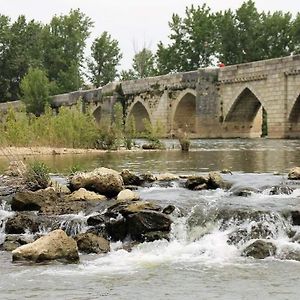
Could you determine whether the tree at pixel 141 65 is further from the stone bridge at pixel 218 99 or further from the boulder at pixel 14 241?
the boulder at pixel 14 241

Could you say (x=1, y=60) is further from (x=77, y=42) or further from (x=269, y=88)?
(x=269, y=88)

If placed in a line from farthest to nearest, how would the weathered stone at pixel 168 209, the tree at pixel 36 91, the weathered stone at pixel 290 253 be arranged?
the tree at pixel 36 91 → the weathered stone at pixel 168 209 → the weathered stone at pixel 290 253

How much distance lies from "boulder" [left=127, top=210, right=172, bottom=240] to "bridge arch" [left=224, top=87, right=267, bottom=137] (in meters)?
29.3

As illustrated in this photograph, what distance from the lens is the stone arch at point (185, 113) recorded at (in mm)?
43234

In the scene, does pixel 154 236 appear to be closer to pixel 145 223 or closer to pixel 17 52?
pixel 145 223

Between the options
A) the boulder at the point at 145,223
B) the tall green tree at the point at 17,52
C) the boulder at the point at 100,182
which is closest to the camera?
the boulder at the point at 145,223

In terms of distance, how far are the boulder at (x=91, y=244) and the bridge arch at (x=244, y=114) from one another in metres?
30.0

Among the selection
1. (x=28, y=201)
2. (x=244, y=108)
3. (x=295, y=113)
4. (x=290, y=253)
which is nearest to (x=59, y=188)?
(x=28, y=201)

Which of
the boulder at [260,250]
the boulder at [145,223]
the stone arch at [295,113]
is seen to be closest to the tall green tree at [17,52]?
the stone arch at [295,113]

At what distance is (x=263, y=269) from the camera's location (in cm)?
748

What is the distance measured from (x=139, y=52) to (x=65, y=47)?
47.6 feet

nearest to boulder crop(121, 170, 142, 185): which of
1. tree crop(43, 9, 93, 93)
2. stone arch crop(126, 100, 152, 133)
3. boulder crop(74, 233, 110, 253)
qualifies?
boulder crop(74, 233, 110, 253)

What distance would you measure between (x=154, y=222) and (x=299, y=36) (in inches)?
1873

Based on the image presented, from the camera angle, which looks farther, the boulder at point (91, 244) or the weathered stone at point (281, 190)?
the weathered stone at point (281, 190)
